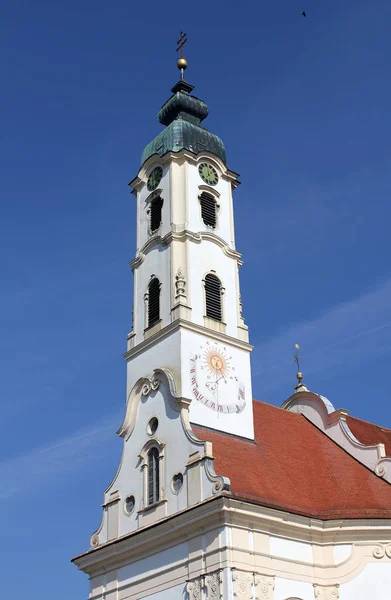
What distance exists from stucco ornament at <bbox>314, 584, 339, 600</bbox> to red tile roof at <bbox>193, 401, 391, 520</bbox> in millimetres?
2047

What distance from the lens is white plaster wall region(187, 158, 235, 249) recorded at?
33906mm

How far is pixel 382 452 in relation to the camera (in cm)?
3122

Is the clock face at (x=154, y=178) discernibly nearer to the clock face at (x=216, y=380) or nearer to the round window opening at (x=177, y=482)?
the clock face at (x=216, y=380)

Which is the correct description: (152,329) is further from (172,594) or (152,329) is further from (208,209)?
(172,594)

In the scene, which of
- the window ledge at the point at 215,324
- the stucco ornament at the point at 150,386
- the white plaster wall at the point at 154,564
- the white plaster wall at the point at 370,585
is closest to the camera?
the white plaster wall at the point at 154,564

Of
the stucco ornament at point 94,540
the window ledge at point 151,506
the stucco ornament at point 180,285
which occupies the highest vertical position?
the stucco ornament at point 180,285

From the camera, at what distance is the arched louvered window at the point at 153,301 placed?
3284 cm

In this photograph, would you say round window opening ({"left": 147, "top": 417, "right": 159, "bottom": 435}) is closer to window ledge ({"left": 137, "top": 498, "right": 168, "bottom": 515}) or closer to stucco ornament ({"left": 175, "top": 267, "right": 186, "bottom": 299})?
window ledge ({"left": 137, "top": 498, "right": 168, "bottom": 515})

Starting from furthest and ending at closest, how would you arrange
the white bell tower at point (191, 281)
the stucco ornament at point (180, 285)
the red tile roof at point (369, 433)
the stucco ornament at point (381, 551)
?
the red tile roof at point (369, 433) < the stucco ornament at point (180, 285) < the white bell tower at point (191, 281) < the stucco ornament at point (381, 551)

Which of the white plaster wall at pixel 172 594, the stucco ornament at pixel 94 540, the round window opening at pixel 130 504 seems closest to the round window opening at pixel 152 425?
the round window opening at pixel 130 504

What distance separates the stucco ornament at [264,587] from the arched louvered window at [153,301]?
10.00 metres

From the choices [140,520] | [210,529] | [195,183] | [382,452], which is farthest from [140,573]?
[195,183]

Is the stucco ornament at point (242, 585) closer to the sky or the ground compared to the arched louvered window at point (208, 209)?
closer to the ground

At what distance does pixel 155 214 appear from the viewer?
115 feet
